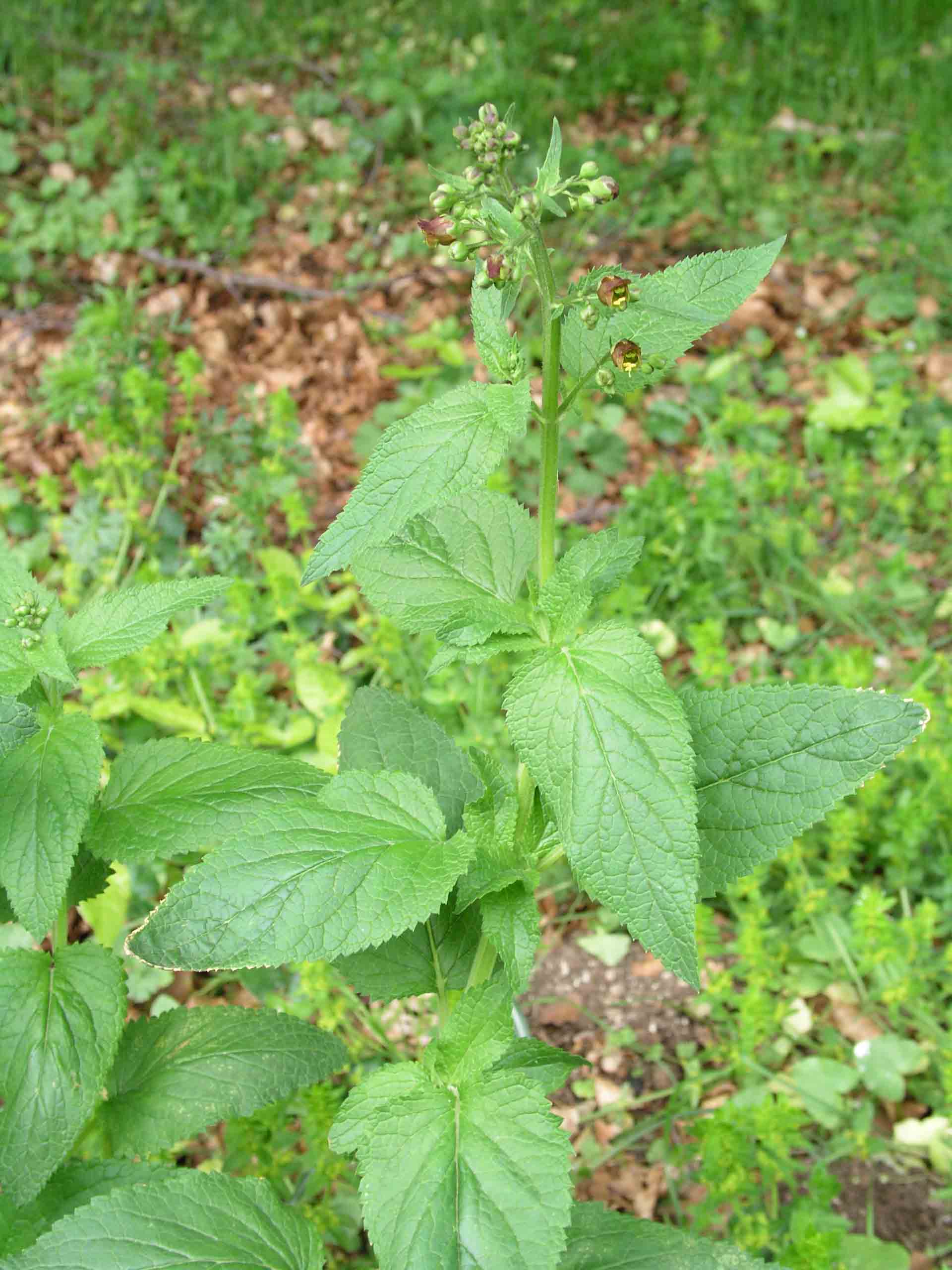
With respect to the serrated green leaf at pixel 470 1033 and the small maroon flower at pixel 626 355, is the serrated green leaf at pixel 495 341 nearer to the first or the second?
the small maroon flower at pixel 626 355

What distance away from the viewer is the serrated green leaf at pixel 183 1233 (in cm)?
163


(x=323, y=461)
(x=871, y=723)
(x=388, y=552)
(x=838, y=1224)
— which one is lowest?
(x=838, y=1224)

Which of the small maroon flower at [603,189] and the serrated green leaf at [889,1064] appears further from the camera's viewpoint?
the serrated green leaf at [889,1064]

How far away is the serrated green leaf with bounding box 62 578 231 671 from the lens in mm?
1810

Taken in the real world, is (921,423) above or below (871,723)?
below

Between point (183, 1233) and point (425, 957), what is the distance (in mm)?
525

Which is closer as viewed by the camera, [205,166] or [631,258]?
[631,258]

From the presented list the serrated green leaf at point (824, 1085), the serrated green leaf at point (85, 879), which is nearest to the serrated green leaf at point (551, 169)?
the serrated green leaf at point (85, 879)

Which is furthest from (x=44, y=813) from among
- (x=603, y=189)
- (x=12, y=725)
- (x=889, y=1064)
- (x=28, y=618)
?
(x=889, y=1064)

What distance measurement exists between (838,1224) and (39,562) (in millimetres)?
3140

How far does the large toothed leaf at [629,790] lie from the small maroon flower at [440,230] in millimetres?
524

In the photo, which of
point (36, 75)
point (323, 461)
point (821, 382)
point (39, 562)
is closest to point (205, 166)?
point (36, 75)

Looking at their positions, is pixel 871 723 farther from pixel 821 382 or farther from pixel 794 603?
pixel 821 382

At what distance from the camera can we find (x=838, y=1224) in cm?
230
